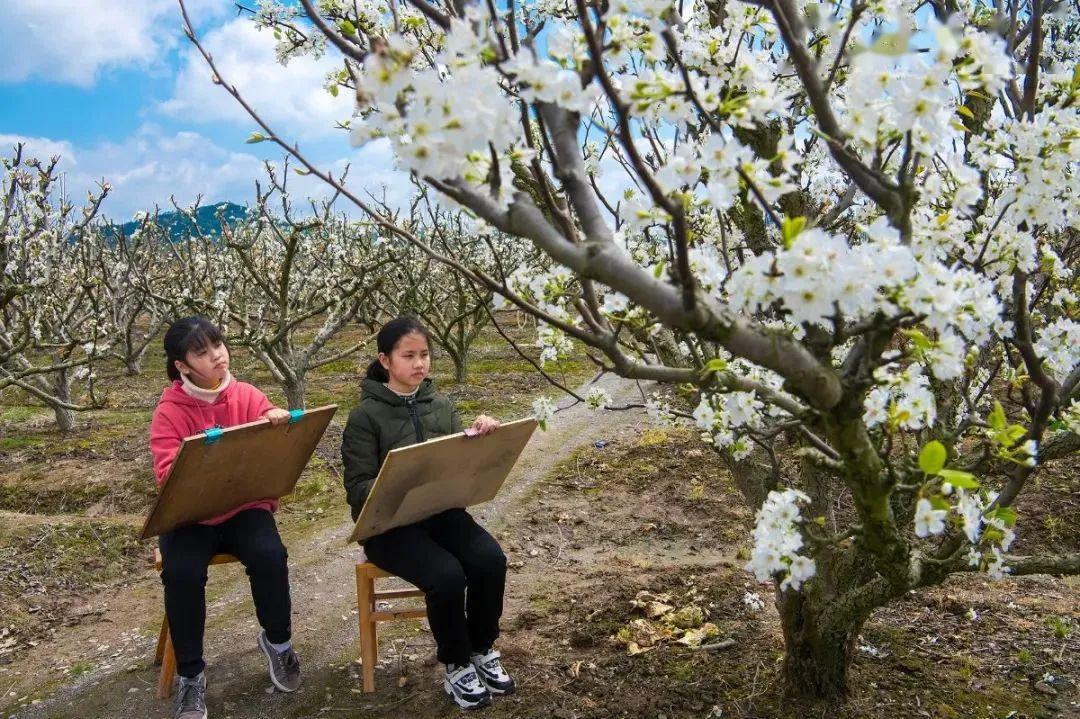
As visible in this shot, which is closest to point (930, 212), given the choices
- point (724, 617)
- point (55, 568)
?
point (724, 617)

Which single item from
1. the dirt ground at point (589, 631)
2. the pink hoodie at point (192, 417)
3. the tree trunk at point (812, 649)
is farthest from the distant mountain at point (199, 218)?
the tree trunk at point (812, 649)

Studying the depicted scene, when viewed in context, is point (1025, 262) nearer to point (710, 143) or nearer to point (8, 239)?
point (710, 143)

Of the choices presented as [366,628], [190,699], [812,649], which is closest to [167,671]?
[190,699]

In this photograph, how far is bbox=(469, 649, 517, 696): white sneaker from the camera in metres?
3.12

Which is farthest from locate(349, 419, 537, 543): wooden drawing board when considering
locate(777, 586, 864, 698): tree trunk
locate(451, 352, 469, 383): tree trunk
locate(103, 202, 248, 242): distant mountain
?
locate(451, 352, 469, 383): tree trunk

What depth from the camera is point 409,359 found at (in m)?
3.21

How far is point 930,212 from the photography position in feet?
6.64

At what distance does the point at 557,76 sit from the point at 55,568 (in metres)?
4.82

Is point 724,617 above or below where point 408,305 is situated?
below

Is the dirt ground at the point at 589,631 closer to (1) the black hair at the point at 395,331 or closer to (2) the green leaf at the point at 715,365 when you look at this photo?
(1) the black hair at the point at 395,331

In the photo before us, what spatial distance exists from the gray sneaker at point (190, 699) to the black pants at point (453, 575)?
81 cm

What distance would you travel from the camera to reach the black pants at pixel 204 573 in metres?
3.06

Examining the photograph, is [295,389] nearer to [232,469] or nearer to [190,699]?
[232,469]

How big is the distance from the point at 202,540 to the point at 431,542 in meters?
0.92
